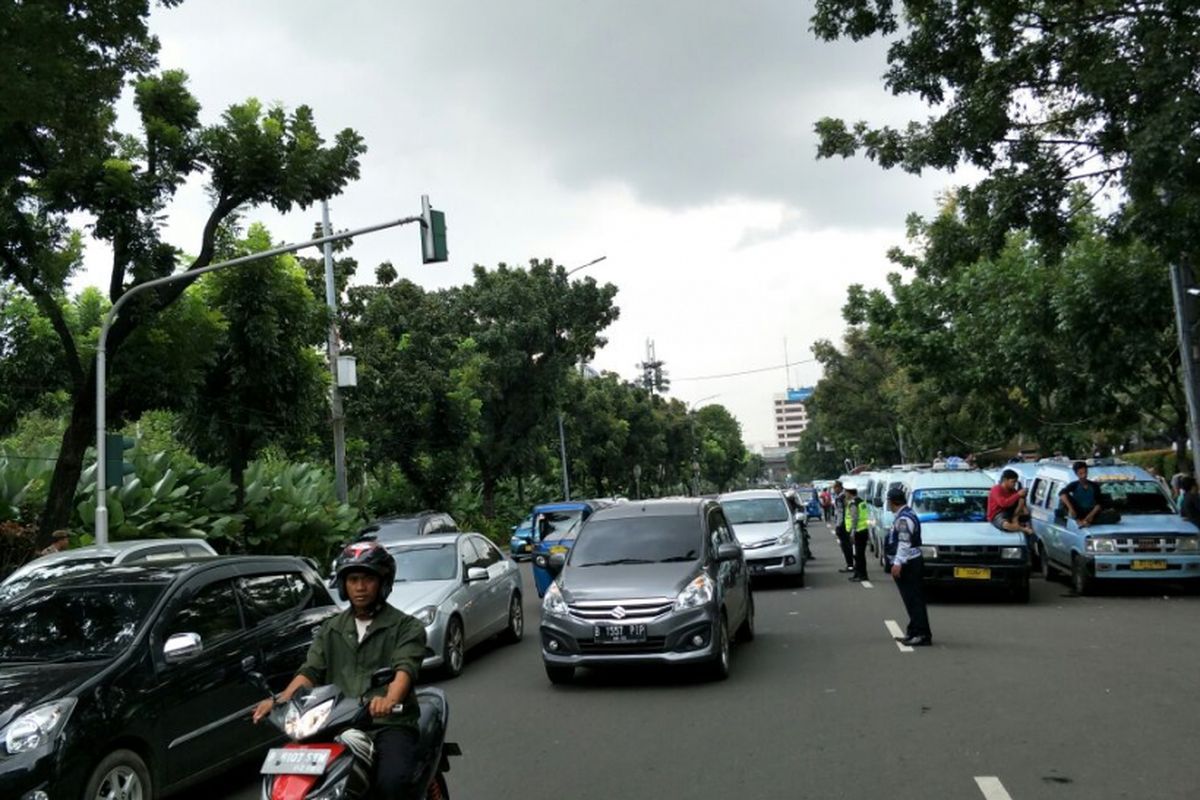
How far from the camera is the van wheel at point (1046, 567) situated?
664 inches

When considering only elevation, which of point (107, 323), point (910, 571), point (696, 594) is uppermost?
point (107, 323)

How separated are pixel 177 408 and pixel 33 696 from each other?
13.4m

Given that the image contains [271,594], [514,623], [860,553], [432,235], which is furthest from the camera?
[860,553]

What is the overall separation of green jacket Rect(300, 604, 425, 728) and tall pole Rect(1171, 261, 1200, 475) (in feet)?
51.2

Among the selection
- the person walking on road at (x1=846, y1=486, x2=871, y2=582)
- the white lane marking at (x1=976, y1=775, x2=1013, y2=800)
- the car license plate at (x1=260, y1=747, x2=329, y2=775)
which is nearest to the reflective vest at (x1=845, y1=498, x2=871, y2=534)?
the person walking on road at (x1=846, y1=486, x2=871, y2=582)

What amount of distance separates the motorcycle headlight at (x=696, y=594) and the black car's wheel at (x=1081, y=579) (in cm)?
783

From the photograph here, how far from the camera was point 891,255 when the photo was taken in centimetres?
3011

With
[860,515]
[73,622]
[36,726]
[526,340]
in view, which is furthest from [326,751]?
[526,340]

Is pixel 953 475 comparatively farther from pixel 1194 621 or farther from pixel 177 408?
pixel 177 408

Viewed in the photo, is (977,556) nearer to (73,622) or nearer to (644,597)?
(644,597)

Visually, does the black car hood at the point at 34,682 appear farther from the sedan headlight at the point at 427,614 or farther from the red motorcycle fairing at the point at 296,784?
the sedan headlight at the point at 427,614

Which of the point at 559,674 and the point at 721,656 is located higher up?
the point at 721,656

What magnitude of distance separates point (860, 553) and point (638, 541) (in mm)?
8821

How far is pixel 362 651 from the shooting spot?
4.32 metres
